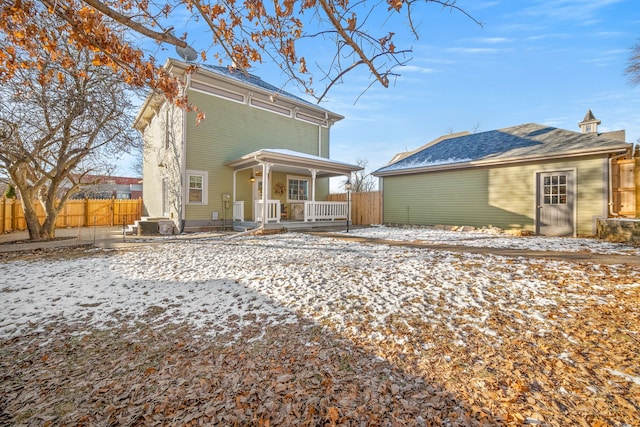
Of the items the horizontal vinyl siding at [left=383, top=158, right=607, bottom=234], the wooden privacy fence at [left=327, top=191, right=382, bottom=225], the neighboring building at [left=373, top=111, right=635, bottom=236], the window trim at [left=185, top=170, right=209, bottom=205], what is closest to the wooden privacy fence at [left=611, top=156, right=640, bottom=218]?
the neighboring building at [left=373, top=111, right=635, bottom=236]

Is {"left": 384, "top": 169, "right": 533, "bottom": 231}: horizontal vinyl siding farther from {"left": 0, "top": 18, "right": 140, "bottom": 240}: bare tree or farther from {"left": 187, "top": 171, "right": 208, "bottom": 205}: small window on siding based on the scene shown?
{"left": 0, "top": 18, "right": 140, "bottom": 240}: bare tree

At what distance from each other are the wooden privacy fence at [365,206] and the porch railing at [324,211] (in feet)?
6.24

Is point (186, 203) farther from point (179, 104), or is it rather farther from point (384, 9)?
point (384, 9)

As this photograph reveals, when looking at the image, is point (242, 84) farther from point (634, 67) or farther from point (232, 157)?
point (634, 67)

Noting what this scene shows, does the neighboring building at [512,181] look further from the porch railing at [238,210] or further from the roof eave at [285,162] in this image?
the porch railing at [238,210]

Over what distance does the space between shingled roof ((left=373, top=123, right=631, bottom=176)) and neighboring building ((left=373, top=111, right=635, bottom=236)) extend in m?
0.03

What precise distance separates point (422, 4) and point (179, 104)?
12.5 feet

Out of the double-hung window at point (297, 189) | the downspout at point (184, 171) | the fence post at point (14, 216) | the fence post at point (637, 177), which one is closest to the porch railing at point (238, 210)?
the downspout at point (184, 171)

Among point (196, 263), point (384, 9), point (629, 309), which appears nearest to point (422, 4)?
point (384, 9)

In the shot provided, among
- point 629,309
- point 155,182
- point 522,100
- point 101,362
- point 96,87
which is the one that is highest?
point 522,100

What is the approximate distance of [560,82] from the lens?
10.2 m

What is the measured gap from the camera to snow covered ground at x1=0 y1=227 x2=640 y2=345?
10.9ft

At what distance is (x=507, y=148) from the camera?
11328mm

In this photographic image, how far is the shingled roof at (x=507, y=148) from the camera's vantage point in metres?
9.22
